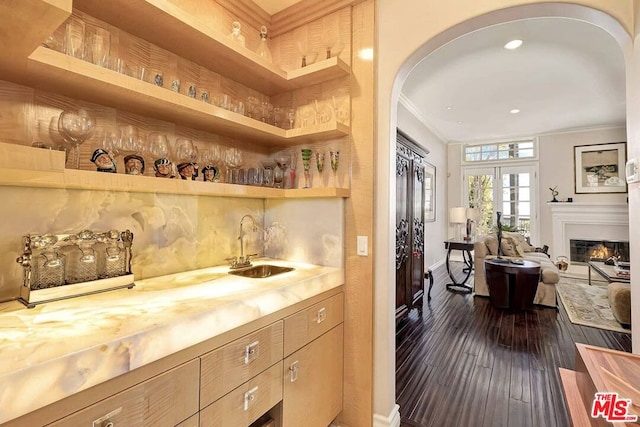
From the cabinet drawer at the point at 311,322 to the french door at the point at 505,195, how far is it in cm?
689

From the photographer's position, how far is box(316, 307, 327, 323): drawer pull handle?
171 cm

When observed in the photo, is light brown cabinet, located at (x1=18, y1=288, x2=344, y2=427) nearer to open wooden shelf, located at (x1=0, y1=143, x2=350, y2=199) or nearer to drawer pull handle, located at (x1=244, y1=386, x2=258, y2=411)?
drawer pull handle, located at (x1=244, y1=386, x2=258, y2=411)

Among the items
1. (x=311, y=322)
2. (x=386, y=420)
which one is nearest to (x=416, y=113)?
(x=311, y=322)

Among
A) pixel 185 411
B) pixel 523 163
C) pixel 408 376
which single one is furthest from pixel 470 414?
pixel 523 163

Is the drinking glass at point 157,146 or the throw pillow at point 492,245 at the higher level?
the drinking glass at point 157,146

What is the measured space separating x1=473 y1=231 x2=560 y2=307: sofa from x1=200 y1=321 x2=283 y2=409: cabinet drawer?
426cm

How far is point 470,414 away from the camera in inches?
79.4

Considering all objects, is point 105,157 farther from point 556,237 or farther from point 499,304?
point 556,237

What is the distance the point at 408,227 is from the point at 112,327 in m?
3.22

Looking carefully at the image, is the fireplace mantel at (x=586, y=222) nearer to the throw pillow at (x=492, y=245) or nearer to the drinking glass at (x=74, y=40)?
the throw pillow at (x=492, y=245)

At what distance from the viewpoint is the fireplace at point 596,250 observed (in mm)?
5898

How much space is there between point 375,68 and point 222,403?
199 centimetres

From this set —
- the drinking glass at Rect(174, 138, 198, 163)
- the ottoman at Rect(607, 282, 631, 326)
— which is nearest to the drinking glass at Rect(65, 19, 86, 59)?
the drinking glass at Rect(174, 138, 198, 163)

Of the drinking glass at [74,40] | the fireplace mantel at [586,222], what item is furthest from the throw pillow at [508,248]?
the drinking glass at [74,40]
